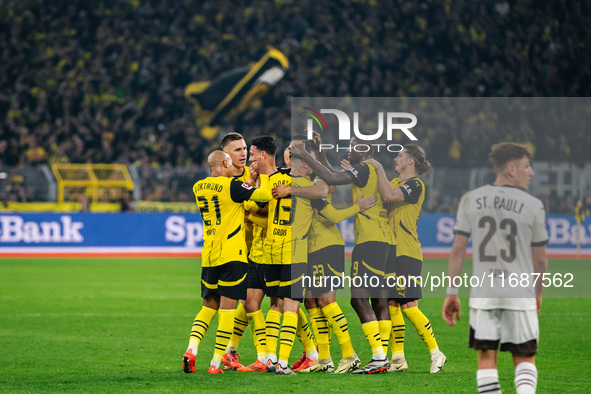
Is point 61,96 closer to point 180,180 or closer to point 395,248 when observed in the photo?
point 180,180

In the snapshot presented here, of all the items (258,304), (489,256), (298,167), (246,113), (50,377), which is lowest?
(50,377)

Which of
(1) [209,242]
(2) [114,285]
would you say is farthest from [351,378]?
(2) [114,285]

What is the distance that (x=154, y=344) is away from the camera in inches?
364

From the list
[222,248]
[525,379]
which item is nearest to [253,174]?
[222,248]

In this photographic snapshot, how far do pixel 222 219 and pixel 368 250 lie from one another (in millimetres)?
1376

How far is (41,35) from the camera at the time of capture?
96.1 ft

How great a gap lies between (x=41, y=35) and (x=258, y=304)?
24455mm

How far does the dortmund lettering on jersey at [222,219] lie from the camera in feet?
23.5

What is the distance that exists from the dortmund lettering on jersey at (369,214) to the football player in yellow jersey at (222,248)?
0.86 m

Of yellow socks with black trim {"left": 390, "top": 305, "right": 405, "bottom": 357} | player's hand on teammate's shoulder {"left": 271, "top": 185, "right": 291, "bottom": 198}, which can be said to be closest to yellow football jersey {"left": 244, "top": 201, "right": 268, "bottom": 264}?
player's hand on teammate's shoulder {"left": 271, "top": 185, "right": 291, "bottom": 198}

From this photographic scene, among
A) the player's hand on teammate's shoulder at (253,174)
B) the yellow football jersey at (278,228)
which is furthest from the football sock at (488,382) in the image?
the player's hand on teammate's shoulder at (253,174)

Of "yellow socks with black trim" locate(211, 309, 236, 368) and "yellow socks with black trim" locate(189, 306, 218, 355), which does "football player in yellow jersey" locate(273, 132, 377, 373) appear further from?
"yellow socks with black trim" locate(189, 306, 218, 355)

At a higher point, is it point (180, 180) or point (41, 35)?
point (41, 35)

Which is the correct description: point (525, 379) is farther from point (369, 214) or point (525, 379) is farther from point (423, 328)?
point (369, 214)
